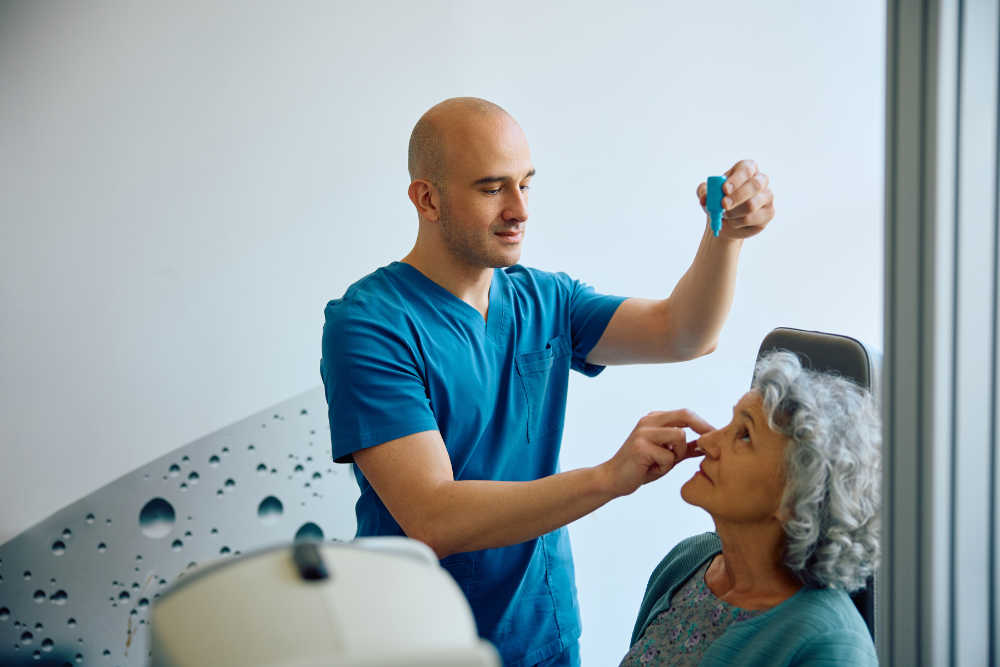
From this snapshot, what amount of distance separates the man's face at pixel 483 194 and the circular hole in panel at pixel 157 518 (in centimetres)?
123

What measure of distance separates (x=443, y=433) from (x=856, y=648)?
2.60 feet

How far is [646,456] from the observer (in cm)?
113

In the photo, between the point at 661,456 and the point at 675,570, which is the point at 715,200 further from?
the point at 675,570

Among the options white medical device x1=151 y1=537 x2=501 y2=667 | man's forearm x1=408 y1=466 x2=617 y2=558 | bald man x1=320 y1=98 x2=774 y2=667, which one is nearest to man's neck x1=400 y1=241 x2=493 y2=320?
bald man x1=320 y1=98 x2=774 y2=667

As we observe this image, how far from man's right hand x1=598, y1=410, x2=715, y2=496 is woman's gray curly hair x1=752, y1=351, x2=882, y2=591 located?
168 millimetres

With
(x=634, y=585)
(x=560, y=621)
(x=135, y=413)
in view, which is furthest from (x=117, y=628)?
(x=634, y=585)

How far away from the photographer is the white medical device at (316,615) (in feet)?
1.70

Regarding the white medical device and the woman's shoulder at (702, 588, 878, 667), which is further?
the woman's shoulder at (702, 588, 878, 667)

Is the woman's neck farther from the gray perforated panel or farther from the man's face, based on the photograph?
the gray perforated panel

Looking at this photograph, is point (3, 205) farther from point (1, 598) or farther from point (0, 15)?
point (1, 598)

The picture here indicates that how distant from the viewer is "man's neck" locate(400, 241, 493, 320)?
1.54m

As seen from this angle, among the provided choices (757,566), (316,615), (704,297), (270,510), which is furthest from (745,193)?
(270,510)

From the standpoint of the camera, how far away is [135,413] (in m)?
2.05

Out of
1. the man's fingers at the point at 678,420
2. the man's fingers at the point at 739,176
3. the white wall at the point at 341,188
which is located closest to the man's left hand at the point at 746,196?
the man's fingers at the point at 739,176
